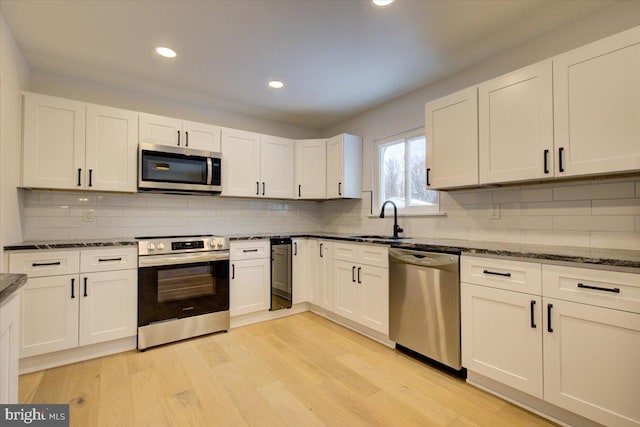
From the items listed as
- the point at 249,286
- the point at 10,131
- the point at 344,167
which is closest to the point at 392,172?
the point at 344,167

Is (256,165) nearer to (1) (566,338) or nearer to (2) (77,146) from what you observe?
(2) (77,146)

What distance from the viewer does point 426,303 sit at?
2348mm

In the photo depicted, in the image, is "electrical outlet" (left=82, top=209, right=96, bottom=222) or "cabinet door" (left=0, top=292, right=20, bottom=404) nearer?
"cabinet door" (left=0, top=292, right=20, bottom=404)

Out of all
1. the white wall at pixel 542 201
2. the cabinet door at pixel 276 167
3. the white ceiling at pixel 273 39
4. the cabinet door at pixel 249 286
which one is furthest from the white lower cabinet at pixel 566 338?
the cabinet door at pixel 276 167

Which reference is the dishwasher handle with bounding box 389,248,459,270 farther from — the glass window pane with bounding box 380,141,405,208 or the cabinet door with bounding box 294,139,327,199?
the cabinet door with bounding box 294,139,327,199

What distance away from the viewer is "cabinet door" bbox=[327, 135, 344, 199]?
12.4 feet

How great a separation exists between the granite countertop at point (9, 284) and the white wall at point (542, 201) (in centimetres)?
294

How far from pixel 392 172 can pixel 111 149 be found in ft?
9.63

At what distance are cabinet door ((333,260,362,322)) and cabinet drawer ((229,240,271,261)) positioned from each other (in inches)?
31.7

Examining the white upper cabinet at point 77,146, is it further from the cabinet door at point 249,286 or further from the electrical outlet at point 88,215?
the cabinet door at point 249,286

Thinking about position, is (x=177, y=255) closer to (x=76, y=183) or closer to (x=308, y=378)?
(x=76, y=183)

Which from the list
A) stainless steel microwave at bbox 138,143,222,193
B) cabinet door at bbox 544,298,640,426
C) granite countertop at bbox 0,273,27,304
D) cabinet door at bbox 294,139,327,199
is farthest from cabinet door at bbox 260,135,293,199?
cabinet door at bbox 544,298,640,426

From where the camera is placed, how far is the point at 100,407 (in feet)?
6.08

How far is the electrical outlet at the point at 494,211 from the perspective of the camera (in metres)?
2.52
